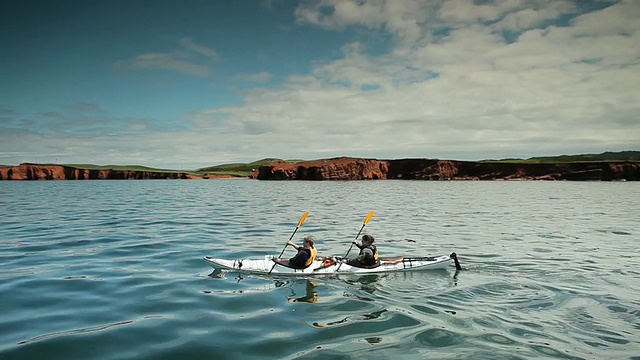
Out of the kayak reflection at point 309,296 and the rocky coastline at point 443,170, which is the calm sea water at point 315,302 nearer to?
the kayak reflection at point 309,296

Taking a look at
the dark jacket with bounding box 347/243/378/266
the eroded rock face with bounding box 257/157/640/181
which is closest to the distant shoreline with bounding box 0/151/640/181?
the eroded rock face with bounding box 257/157/640/181

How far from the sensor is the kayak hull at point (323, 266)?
566 inches

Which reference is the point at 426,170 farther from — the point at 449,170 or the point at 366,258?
the point at 366,258

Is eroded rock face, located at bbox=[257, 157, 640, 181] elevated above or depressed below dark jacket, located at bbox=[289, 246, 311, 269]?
above

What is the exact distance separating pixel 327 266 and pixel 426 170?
14067cm

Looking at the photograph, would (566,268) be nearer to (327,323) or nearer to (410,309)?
(410,309)

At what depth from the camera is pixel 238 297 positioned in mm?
11758

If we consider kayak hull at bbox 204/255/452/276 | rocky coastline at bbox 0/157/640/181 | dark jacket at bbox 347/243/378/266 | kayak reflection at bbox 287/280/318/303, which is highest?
rocky coastline at bbox 0/157/640/181

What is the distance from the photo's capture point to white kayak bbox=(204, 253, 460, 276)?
1438 centimetres

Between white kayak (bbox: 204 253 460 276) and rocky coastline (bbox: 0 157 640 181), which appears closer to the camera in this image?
white kayak (bbox: 204 253 460 276)

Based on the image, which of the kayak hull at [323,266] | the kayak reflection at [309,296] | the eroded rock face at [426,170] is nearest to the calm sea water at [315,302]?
the kayak reflection at [309,296]

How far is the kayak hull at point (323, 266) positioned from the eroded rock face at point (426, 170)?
421 feet

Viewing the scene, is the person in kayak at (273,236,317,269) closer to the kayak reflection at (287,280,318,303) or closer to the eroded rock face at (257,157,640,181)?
the kayak reflection at (287,280,318,303)

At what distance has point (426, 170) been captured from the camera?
149750mm
